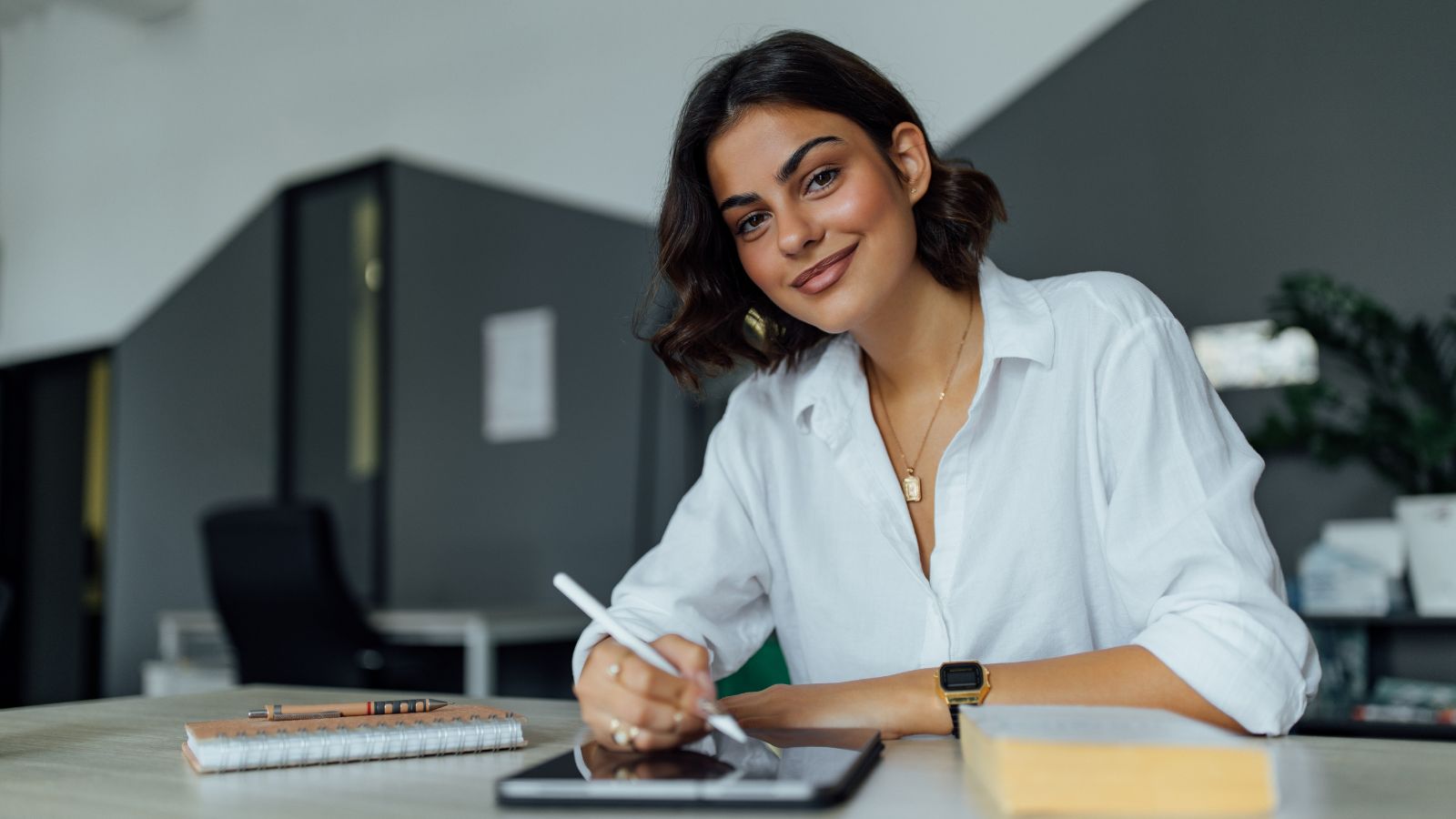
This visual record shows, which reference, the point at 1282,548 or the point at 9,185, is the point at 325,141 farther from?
the point at 1282,548

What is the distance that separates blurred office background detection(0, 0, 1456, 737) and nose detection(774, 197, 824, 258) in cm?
90

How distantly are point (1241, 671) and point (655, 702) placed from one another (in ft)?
1.57

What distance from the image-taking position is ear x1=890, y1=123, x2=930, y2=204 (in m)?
1.47

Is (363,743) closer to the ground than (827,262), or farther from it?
closer to the ground

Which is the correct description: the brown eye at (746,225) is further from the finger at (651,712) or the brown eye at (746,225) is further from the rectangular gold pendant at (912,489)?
the finger at (651,712)

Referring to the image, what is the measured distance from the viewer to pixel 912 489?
1438mm

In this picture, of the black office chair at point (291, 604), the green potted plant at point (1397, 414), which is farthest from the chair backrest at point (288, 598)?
the green potted plant at point (1397, 414)

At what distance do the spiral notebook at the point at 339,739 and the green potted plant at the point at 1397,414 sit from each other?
6.92 feet

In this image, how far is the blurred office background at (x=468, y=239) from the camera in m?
2.87

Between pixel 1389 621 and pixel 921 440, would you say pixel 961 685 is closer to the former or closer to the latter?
pixel 921 440

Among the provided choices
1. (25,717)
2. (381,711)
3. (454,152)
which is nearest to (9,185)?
(454,152)

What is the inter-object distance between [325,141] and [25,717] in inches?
169

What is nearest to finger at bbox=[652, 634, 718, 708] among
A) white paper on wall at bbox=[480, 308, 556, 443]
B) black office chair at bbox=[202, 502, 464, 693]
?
black office chair at bbox=[202, 502, 464, 693]

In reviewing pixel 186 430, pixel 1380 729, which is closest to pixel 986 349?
pixel 1380 729
